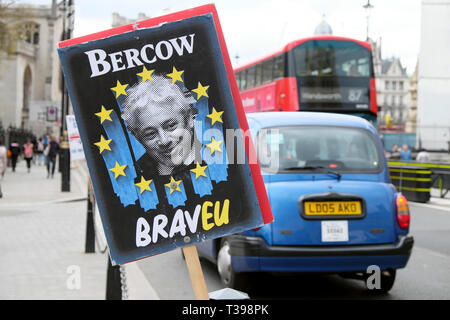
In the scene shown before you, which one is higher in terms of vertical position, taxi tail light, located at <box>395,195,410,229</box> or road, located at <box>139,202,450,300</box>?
taxi tail light, located at <box>395,195,410,229</box>

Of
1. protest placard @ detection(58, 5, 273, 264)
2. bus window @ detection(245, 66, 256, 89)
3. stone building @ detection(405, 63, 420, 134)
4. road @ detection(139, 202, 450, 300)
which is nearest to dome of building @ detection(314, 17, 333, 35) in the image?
stone building @ detection(405, 63, 420, 134)

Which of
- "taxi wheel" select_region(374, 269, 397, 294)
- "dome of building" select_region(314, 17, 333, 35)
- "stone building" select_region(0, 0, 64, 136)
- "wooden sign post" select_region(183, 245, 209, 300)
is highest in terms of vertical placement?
"dome of building" select_region(314, 17, 333, 35)

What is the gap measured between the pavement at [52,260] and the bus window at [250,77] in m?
7.72

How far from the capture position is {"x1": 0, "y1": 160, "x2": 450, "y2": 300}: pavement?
6.15 meters

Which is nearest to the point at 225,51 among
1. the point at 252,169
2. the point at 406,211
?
the point at 252,169

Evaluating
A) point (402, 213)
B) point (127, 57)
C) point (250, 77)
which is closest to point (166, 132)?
point (127, 57)

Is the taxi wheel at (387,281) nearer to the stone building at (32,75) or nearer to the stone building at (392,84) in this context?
the stone building at (32,75)

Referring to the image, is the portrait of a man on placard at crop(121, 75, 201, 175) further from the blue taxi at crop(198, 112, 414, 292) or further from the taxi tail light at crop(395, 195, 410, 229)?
the taxi tail light at crop(395, 195, 410, 229)

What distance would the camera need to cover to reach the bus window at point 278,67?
18766mm

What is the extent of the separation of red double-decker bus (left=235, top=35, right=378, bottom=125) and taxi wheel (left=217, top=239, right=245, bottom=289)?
12363mm

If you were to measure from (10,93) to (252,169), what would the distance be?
6666 centimetres

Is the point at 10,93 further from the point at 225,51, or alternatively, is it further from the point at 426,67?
the point at 225,51

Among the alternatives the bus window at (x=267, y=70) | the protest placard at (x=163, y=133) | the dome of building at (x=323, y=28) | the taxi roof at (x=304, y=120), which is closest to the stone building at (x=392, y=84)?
the dome of building at (x=323, y=28)

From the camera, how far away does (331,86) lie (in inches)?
722
